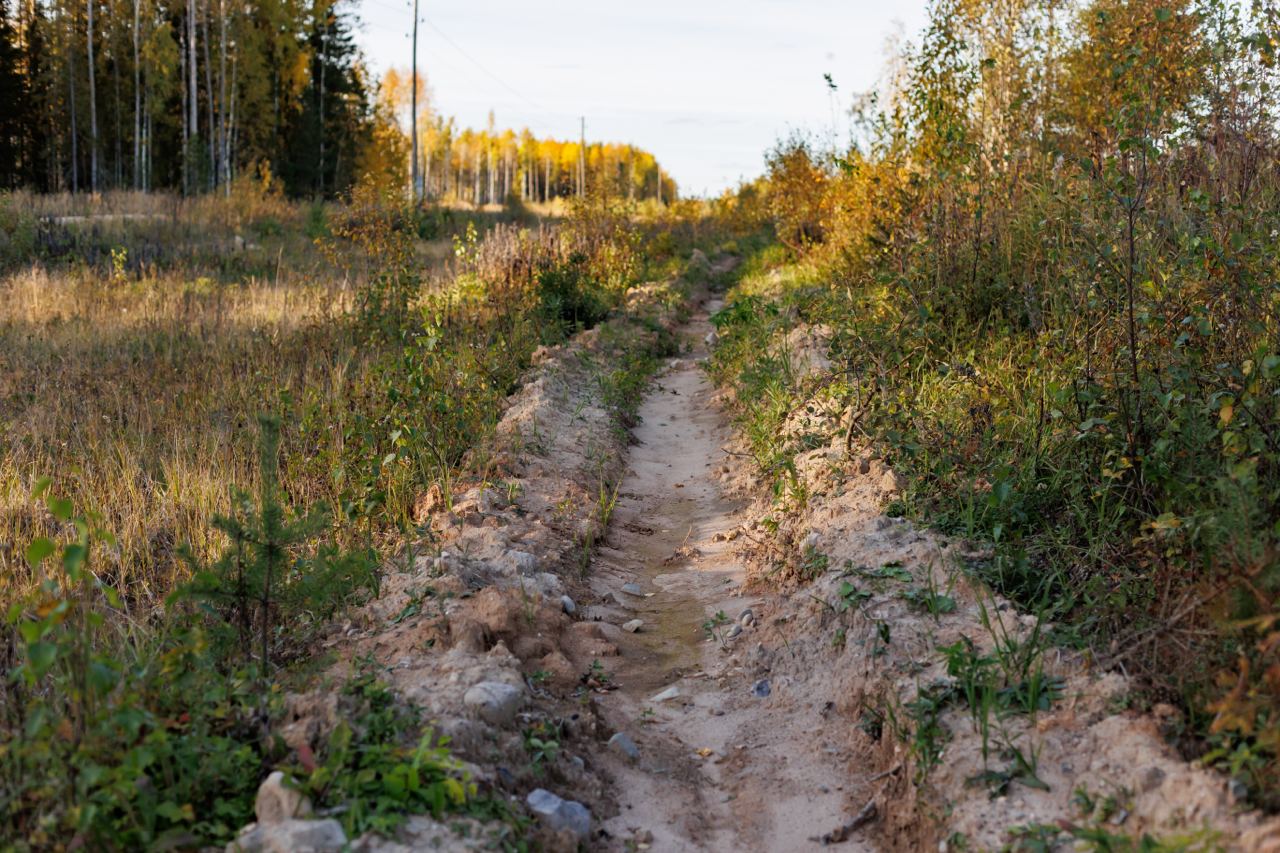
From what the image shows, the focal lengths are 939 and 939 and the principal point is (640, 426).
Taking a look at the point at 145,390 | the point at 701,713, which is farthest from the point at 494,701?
the point at 145,390

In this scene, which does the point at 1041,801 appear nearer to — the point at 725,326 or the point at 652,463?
the point at 652,463

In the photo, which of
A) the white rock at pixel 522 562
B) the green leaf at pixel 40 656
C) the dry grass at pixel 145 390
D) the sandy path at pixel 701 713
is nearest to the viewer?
the green leaf at pixel 40 656

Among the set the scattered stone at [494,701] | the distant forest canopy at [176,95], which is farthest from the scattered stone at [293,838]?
the distant forest canopy at [176,95]

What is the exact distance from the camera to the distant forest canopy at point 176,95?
32.8 metres

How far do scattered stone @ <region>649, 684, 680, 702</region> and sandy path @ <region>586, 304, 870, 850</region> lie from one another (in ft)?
0.05

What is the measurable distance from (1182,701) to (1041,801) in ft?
1.80

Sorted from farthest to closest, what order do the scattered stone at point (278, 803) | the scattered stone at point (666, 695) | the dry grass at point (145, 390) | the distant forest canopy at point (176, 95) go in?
1. the distant forest canopy at point (176, 95)
2. the dry grass at point (145, 390)
3. the scattered stone at point (666, 695)
4. the scattered stone at point (278, 803)

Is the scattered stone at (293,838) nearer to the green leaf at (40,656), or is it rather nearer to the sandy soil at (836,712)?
the green leaf at (40,656)

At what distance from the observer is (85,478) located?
531 cm

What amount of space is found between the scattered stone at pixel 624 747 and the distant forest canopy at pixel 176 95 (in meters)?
31.3

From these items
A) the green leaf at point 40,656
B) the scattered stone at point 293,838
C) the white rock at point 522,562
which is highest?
the green leaf at point 40,656

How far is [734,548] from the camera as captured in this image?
5.41 meters

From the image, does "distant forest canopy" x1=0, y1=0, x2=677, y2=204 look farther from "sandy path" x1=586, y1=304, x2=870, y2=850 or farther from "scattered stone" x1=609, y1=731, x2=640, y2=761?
"scattered stone" x1=609, y1=731, x2=640, y2=761

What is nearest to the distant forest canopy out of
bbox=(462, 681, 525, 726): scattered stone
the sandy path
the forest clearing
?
the forest clearing
